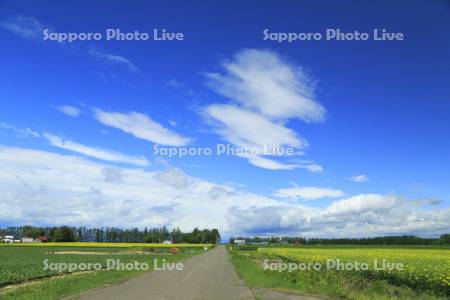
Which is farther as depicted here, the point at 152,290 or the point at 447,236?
the point at 447,236

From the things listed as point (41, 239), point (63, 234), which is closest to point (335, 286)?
point (63, 234)

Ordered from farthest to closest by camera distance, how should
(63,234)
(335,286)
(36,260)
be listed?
(63,234), (36,260), (335,286)

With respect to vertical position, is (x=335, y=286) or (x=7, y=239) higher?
(x=335, y=286)

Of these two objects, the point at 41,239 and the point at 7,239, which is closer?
the point at 41,239

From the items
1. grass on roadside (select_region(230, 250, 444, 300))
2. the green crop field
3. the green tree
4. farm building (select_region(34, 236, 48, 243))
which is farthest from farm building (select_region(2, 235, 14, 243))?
grass on roadside (select_region(230, 250, 444, 300))

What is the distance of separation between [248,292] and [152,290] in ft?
12.1

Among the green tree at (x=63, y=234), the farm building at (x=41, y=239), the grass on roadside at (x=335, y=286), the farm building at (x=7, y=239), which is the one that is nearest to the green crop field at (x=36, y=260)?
the grass on roadside at (x=335, y=286)

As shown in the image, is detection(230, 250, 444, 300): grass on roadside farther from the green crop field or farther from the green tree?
the green tree

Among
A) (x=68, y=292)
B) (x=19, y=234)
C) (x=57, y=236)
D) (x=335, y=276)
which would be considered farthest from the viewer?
(x=19, y=234)

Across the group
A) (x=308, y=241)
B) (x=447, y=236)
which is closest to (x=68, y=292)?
(x=447, y=236)

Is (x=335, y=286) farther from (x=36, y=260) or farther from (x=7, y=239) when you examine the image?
(x=7, y=239)

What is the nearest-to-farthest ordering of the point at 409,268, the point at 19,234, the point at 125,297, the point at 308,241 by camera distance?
the point at 125,297 < the point at 409,268 < the point at 308,241 < the point at 19,234

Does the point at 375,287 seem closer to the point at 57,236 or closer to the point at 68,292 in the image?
the point at 68,292

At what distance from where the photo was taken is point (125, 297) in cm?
1691
